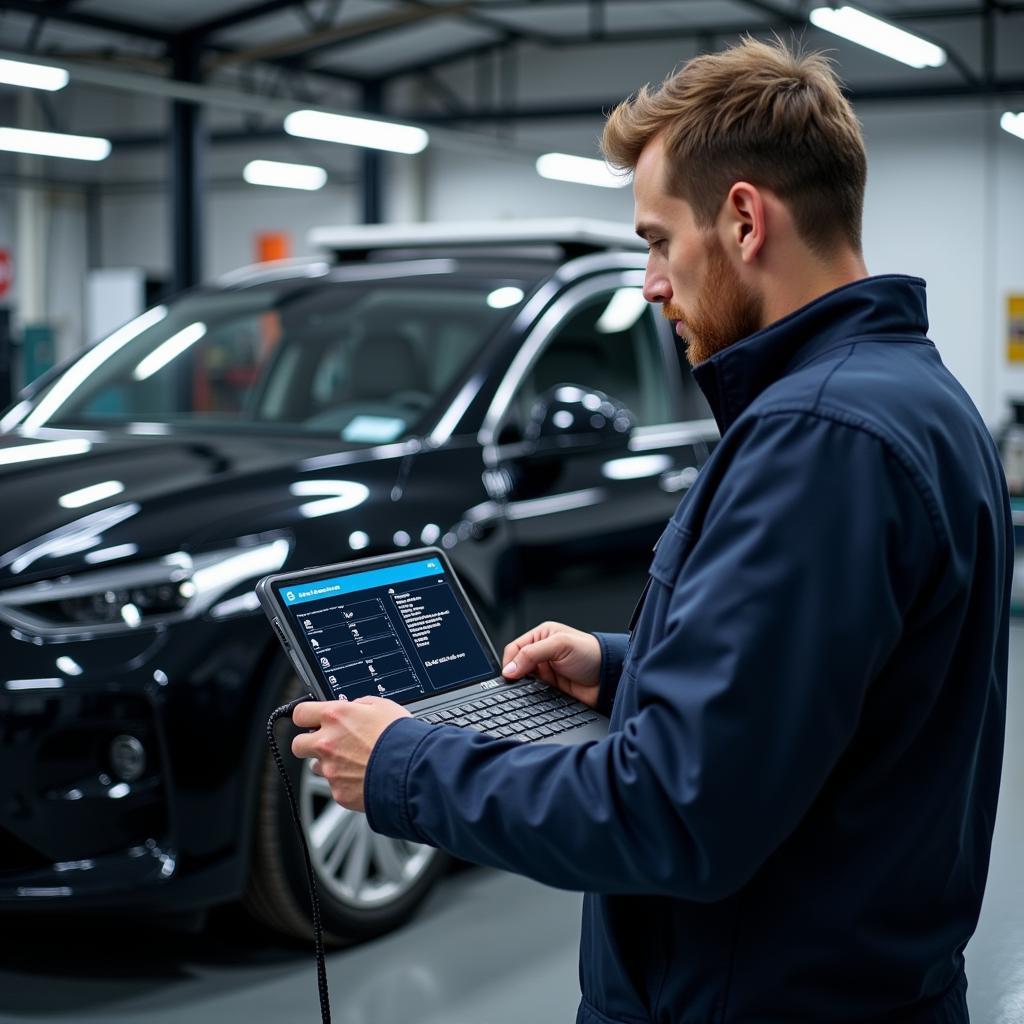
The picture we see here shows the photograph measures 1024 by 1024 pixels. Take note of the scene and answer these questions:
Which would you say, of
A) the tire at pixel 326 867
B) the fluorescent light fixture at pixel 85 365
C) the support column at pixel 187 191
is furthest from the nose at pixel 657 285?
the support column at pixel 187 191

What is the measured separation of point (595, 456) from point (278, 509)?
43.7 inches

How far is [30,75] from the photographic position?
812 cm

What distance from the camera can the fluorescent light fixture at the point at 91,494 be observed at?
2990mm

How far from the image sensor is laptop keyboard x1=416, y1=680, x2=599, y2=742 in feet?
5.05

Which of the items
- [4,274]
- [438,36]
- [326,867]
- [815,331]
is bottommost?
[326,867]

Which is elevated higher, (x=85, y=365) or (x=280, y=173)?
(x=280, y=173)

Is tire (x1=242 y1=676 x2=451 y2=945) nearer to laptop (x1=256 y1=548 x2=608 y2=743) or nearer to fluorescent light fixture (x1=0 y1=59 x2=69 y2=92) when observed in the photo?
laptop (x1=256 y1=548 x2=608 y2=743)

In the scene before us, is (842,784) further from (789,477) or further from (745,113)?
(745,113)

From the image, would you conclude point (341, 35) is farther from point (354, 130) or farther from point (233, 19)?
point (354, 130)

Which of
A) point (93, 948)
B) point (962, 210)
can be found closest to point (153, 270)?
point (962, 210)

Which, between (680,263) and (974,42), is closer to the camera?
(680,263)

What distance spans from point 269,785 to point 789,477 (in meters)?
2.09

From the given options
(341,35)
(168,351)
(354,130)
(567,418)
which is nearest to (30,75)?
(354,130)

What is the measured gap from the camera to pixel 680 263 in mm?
1323
